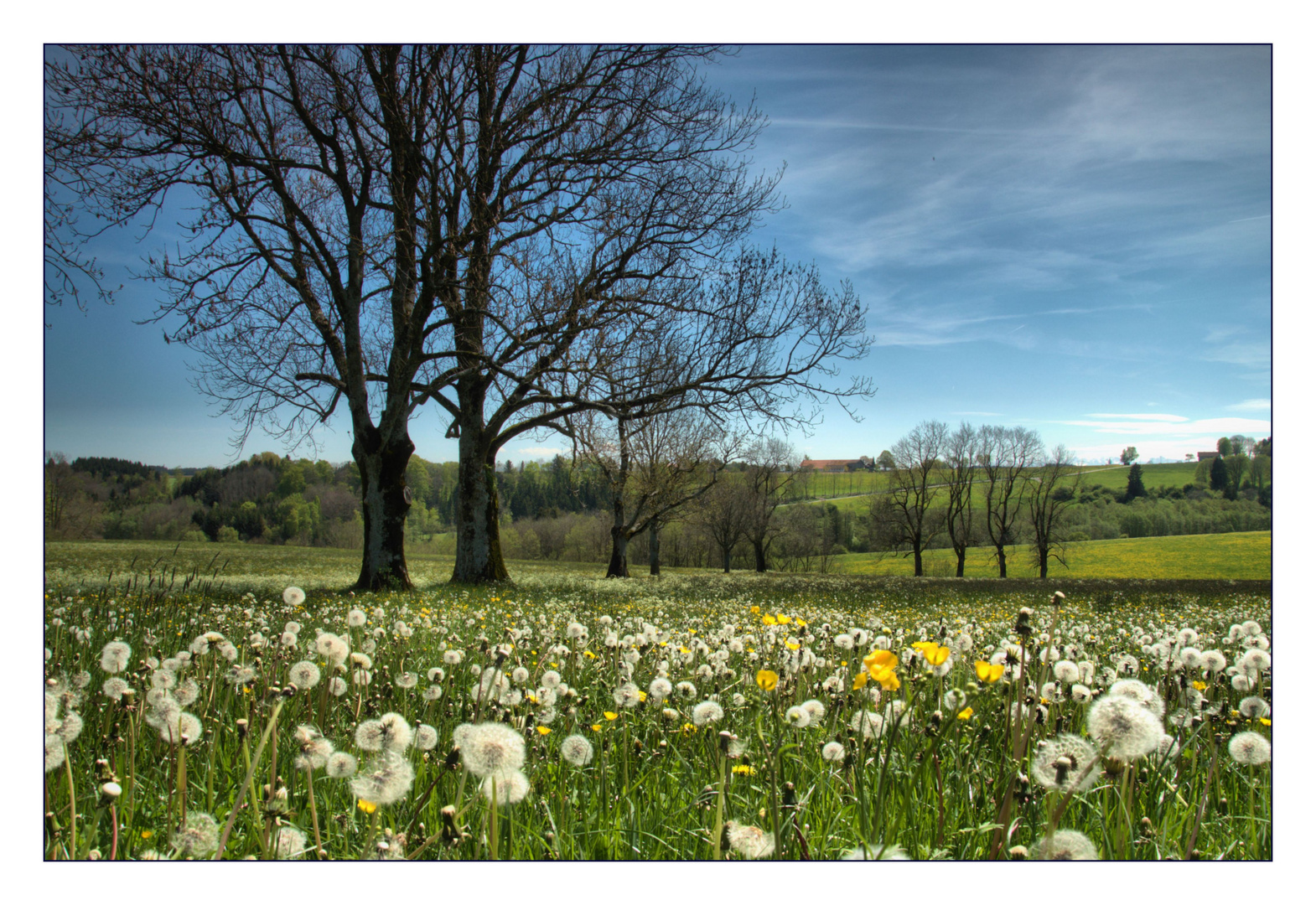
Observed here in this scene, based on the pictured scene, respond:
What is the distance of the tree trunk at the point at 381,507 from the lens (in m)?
10.6

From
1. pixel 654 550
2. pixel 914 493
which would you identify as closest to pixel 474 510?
pixel 914 493

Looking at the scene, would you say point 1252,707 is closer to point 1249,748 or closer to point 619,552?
point 1249,748

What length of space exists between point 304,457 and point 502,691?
627cm

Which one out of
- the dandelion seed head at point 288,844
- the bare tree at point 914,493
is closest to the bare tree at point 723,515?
the bare tree at point 914,493

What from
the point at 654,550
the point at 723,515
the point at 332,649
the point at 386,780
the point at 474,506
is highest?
the point at 332,649

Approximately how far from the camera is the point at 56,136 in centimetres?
353

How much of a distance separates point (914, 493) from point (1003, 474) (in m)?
7.91

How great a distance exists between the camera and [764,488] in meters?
31.8

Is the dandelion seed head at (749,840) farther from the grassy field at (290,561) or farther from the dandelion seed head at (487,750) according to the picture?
the grassy field at (290,561)

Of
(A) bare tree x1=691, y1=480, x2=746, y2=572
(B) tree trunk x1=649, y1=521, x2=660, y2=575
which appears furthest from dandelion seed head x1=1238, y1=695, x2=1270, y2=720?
(B) tree trunk x1=649, y1=521, x2=660, y2=575

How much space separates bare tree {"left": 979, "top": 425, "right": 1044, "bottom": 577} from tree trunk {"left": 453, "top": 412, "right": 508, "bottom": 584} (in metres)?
9.41

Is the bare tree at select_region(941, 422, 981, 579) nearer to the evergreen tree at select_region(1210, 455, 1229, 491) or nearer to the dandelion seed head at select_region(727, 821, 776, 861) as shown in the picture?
the evergreen tree at select_region(1210, 455, 1229, 491)

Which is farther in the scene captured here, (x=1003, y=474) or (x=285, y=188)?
(x=1003, y=474)
